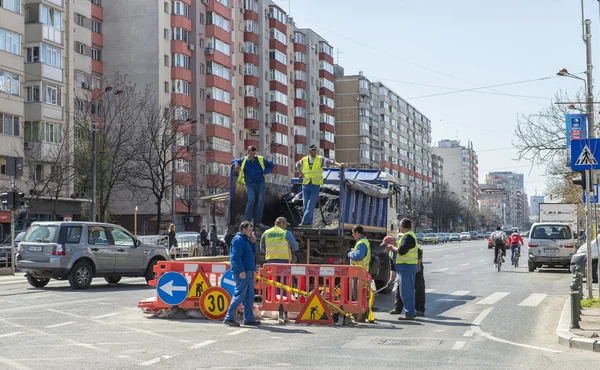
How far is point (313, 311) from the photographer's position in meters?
14.9

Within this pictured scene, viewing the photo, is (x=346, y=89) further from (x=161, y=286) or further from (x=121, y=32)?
(x=161, y=286)

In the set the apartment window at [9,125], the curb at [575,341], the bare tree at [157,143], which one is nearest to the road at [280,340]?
the curb at [575,341]

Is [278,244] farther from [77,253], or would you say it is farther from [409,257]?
[77,253]

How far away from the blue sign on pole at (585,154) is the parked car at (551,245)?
17.1 metres

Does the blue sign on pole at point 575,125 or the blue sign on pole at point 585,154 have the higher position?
the blue sign on pole at point 575,125

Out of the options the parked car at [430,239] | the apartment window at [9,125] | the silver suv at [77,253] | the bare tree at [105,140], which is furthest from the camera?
the parked car at [430,239]

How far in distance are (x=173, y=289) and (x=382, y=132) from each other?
5012 inches

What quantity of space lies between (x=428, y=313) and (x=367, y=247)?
1.92 meters

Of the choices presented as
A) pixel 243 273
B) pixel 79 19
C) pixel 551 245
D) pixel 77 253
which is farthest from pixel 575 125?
pixel 79 19

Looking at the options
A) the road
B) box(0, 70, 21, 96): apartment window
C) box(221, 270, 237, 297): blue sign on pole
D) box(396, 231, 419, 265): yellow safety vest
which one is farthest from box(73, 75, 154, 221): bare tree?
box(396, 231, 419, 265): yellow safety vest

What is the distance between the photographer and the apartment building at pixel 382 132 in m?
128

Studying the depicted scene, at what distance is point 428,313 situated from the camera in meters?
16.9

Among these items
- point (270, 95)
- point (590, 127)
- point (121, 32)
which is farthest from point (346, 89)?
point (590, 127)

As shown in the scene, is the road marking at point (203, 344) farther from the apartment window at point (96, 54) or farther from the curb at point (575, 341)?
the apartment window at point (96, 54)
